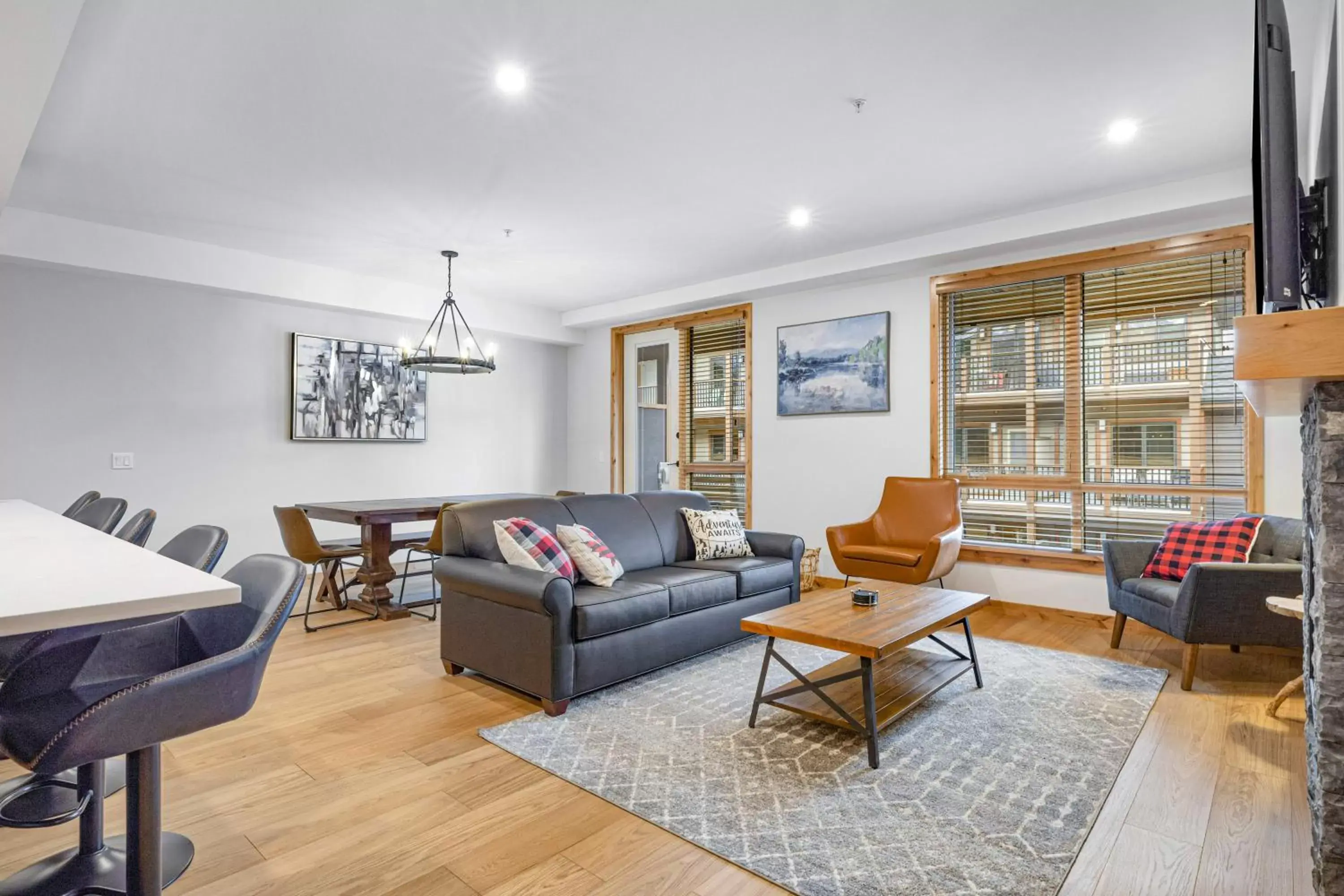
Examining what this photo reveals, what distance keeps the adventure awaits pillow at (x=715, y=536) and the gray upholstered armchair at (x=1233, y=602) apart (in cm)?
218

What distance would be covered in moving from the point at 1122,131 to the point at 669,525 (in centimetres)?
317

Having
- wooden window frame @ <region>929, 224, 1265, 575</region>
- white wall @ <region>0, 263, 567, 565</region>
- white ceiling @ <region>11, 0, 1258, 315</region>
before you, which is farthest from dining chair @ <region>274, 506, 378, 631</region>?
wooden window frame @ <region>929, 224, 1265, 575</region>

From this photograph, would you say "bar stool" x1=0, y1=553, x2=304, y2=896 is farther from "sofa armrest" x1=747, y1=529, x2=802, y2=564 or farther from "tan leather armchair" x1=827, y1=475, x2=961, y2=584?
"tan leather armchair" x1=827, y1=475, x2=961, y2=584

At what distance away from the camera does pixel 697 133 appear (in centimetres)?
348

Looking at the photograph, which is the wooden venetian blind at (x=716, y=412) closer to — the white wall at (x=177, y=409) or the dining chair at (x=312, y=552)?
the white wall at (x=177, y=409)

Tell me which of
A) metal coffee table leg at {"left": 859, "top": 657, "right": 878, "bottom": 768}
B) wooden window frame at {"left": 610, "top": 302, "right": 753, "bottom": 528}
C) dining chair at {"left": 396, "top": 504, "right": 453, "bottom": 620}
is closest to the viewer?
metal coffee table leg at {"left": 859, "top": 657, "right": 878, "bottom": 768}

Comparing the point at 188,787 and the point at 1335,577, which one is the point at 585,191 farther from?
the point at 1335,577

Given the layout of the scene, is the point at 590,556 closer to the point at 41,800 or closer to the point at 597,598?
the point at 597,598

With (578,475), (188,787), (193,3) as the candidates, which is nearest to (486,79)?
(193,3)

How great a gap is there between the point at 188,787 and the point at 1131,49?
172 inches

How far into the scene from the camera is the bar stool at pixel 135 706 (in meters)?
1.27

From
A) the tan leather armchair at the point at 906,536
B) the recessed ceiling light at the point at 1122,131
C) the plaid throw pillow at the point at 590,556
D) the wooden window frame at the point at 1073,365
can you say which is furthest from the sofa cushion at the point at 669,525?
the recessed ceiling light at the point at 1122,131

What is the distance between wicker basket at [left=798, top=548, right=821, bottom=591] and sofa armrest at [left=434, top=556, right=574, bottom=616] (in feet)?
9.30

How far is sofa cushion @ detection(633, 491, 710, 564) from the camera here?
170 inches
